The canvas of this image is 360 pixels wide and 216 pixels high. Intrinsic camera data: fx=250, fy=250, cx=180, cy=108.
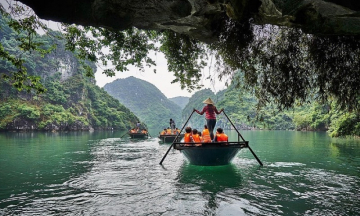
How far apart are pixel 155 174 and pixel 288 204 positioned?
14.8 ft

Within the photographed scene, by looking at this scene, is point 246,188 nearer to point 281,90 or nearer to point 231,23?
point 281,90

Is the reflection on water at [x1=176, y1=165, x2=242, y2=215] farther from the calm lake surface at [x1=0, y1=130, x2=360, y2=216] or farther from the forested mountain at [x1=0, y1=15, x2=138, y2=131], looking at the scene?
the forested mountain at [x1=0, y1=15, x2=138, y2=131]

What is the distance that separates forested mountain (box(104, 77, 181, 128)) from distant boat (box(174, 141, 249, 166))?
118 m

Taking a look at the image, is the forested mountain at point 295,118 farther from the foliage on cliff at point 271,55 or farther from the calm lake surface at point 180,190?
the calm lake surface at point 180,190

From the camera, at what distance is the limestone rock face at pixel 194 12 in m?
4.14

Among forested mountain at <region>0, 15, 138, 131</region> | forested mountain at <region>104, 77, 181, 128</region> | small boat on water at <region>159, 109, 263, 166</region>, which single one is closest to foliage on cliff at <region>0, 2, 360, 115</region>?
small boat on water at <region>159, 109, 263, 166</region>

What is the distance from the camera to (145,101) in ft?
525

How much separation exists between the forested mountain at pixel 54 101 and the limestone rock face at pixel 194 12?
33.7 metres

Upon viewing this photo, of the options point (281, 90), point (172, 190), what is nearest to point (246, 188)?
point (172, 190)

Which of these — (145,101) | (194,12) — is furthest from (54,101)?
(145,101)

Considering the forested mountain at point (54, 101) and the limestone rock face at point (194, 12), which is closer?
the limestone rock face at point (194, 12)

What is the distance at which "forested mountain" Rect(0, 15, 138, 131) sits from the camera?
4412cm

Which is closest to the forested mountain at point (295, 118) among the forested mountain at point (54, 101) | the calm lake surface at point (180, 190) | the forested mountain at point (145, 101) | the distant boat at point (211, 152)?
the distant boat at point (211, 152)

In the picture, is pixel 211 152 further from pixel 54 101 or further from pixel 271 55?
pixel 54 101
